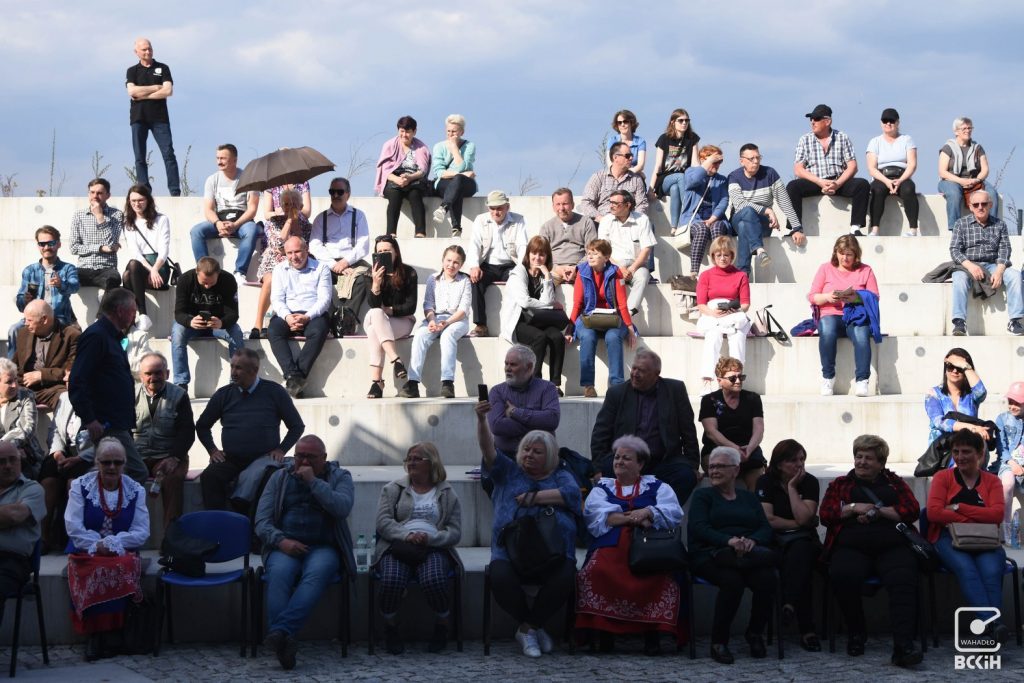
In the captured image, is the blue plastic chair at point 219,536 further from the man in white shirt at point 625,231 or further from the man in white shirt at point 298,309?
the man in white shirt at point 625,231

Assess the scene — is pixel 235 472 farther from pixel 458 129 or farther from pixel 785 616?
pixel 458 129

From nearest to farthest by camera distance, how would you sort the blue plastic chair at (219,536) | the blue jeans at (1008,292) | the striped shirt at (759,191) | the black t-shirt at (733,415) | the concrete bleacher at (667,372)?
the blue plastic chair at (219,536) < the black t-shirt at (733,415) < the concrete bleacher at (667,372) < the blue jeans at (1008,292) < the striped shirt at (759,191)

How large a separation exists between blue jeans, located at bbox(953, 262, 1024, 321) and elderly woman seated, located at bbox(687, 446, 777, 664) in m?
4.18

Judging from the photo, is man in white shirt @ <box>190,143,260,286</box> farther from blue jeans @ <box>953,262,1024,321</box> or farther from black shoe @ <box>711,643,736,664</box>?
black shoe @ <box>711,643,736,664</box>

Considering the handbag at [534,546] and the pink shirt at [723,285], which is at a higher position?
the pink shirt at [723,285]

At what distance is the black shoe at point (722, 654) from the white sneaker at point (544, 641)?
2.76 feet

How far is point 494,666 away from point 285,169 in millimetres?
5669

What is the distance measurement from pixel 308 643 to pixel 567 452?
1813mm

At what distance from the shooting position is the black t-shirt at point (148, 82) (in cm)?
1344

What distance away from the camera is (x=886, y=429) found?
9562 millimetres

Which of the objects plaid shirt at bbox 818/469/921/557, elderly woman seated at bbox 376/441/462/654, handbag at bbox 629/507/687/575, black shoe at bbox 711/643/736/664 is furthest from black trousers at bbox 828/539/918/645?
elderly woman seated at bbox 376/441/462/654

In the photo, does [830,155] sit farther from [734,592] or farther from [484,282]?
[734,592]

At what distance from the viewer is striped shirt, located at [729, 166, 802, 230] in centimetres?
1214

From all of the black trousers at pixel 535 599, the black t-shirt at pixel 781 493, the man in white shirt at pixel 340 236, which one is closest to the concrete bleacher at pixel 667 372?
the black trousers at pixel 535 599
